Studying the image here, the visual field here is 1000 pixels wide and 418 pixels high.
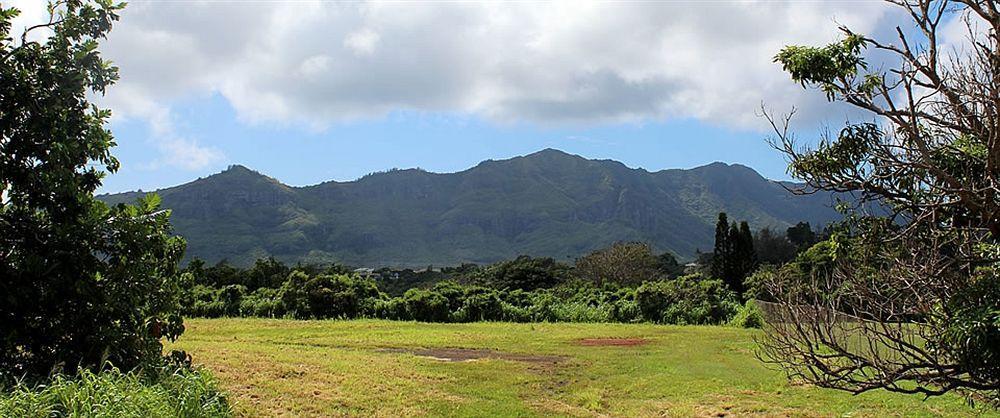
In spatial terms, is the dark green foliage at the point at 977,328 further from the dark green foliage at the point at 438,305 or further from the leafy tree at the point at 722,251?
the leafy tree at the point at 722,251

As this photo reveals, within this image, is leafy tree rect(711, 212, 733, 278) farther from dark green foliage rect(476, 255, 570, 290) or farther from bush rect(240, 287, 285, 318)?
bush rect(240, 287, 285, 318)

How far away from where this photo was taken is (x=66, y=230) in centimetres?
794

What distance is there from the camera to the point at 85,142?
8.29 metres

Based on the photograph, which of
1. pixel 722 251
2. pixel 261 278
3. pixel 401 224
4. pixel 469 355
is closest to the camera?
pixel 469 355

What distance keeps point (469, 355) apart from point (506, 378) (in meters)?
3.67

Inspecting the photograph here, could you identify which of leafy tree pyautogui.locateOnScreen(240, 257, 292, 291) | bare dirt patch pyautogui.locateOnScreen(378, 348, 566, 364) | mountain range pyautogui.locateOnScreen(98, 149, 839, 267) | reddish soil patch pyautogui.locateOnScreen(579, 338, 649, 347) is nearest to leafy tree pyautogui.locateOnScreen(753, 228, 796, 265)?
leafy tree pyautogui.locateOnScreen(240, 257, 292, 291)

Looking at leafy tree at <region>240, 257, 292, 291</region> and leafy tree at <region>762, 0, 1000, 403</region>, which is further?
leafy tree at <region>240, 257, 292, 291</region>

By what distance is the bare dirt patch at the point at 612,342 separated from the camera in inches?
772

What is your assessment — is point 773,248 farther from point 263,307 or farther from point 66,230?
point 66,230

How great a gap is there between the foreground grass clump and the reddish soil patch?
43.4 feet

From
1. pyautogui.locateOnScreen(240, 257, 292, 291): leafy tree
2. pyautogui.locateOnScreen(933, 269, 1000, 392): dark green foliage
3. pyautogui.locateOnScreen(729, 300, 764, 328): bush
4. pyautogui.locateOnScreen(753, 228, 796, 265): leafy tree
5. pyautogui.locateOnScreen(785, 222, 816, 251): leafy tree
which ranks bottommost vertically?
pyautogui.locateOnScreen(729, 300, 764, 328): bush

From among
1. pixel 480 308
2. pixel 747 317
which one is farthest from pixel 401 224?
pixel 747 317

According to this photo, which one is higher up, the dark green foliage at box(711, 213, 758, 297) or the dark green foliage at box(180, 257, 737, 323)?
the dark green foliage at box(711, 213, 758, 297)

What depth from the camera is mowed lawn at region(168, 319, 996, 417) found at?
34.2 feet
